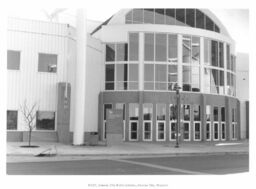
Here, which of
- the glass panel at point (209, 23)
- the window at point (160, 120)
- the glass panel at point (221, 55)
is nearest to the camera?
the window at point (160, 120)

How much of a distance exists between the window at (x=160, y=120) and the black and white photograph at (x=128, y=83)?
0.30ft

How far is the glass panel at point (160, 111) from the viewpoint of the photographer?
33.3 metres

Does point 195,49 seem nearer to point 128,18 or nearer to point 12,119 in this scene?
point 128,18

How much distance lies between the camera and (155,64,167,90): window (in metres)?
33.6

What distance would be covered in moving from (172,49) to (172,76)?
2581 mm

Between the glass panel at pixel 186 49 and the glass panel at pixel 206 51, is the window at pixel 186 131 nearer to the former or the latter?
the glass panel at pixel 186 49

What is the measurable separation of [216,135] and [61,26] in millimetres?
18183

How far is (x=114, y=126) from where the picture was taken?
26.7m

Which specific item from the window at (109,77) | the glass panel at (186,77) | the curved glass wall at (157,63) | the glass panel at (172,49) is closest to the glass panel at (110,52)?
the curved glass wall at (157,63)

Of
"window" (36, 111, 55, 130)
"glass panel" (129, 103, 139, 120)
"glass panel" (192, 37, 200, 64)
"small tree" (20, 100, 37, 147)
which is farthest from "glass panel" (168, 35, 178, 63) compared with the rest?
"small tree" (20, 100, 37, 147)

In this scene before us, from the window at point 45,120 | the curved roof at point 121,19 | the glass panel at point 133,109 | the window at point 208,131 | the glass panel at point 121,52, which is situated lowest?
the window at point 208,131

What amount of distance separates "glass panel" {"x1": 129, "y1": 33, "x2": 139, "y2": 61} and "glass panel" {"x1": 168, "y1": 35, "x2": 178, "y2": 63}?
120 inches
